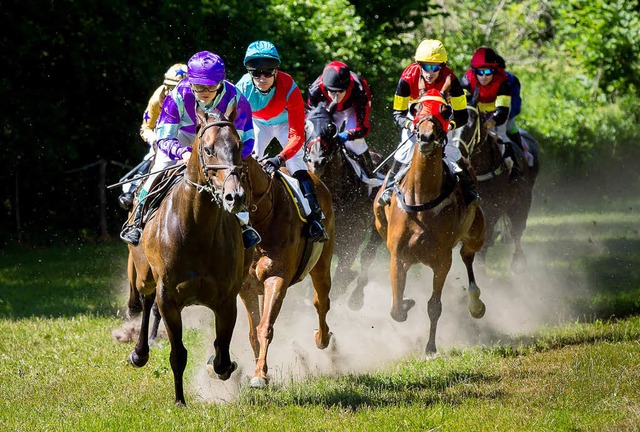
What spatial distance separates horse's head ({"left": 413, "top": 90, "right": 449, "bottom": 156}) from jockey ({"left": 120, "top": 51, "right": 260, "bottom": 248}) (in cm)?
217

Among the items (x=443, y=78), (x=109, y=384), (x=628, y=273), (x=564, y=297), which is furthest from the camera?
(x=628, y=273)

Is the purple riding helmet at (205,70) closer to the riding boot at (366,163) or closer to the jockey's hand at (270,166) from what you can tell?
the jockey's hand at (270,166)

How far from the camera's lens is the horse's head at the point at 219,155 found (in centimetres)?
639

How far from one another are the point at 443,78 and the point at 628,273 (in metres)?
5.42

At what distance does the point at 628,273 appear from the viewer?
1459 cm

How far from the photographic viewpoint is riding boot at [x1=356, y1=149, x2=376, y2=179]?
473 inches

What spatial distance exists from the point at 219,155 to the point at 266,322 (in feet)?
6.47

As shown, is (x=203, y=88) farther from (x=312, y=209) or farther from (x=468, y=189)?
(x=468, y=189)

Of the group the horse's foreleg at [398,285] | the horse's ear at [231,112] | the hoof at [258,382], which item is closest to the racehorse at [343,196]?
the horse's foreleg at [398,285]

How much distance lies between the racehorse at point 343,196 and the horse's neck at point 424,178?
1.35m

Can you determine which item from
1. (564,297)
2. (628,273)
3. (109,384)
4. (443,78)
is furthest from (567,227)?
(109,384)

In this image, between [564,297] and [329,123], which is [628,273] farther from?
[329,123]

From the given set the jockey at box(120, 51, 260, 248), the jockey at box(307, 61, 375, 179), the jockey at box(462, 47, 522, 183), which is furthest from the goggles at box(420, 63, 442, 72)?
the jockey at box(120, 51, 260, 248)

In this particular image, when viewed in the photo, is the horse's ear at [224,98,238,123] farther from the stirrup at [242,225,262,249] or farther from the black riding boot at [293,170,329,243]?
the black riding boot at [293,170,329,243]
